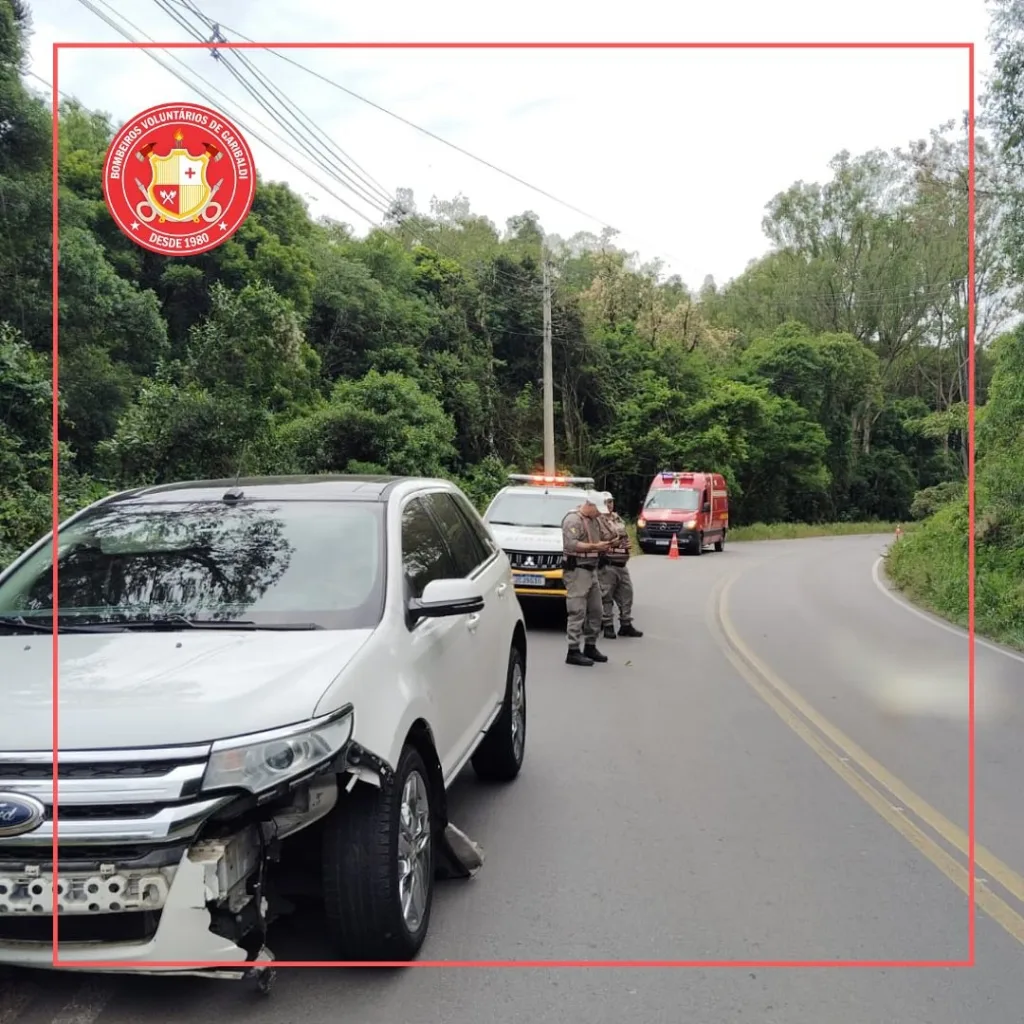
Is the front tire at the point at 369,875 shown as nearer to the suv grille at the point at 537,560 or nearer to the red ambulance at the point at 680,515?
the suv grille at the point at 537,560

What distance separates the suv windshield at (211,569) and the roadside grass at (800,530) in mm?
33631

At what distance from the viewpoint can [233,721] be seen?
127 inches

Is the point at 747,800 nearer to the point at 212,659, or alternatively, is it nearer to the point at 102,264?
the point at 212,659

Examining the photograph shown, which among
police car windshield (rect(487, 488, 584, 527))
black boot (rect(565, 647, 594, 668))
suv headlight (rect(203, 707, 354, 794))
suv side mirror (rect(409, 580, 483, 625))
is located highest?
police car windshield (rect(487, 488, 584, 527))

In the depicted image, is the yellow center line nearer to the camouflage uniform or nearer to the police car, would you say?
the camouflage uniform

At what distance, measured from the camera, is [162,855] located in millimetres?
3072

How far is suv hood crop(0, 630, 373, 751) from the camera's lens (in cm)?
317

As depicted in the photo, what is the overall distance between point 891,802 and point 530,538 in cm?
757

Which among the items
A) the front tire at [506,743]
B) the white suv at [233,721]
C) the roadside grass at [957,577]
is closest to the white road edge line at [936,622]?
the roadside grass at [957,577]

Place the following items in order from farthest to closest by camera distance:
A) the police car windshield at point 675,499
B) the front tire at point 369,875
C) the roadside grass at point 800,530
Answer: the roadside grass at point 800,530 → the police car windshield at point 675,499 → the front tire at point 369,875

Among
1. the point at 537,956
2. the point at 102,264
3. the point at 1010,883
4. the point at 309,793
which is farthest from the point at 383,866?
the point at 102,264

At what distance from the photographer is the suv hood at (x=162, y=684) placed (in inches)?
125

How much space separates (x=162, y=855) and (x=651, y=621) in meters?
12.0

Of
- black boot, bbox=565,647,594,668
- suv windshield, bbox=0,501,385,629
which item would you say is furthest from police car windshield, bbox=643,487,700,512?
suv windshield, bbox=0,501,385,629
